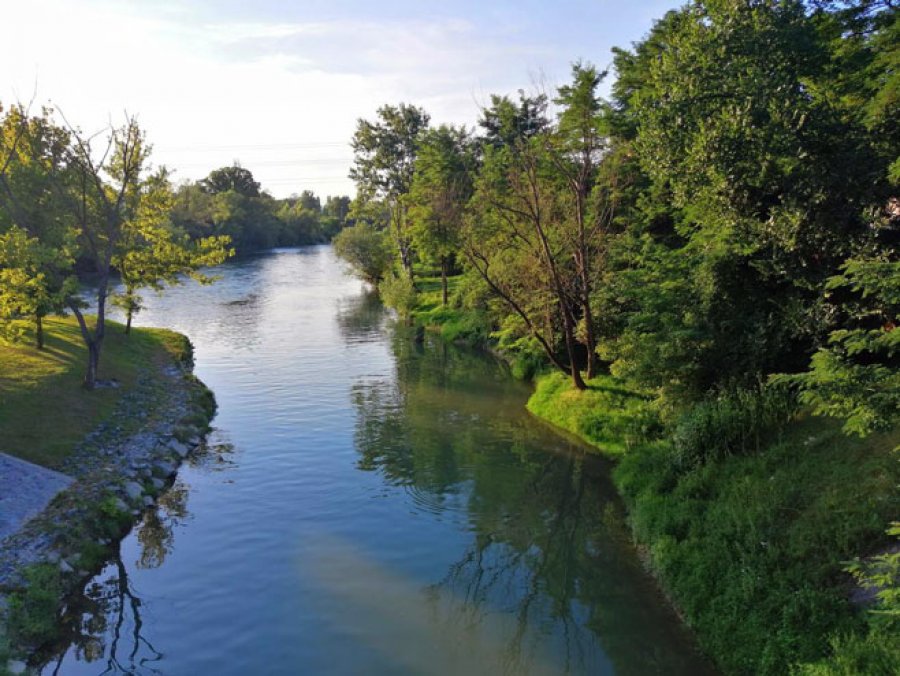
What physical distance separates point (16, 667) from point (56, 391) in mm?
12791

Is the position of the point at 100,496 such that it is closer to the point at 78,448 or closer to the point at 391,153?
the point at 78,448

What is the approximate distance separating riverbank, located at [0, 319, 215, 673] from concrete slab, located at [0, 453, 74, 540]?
0.18 metres

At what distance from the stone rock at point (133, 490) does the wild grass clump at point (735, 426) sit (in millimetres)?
14641

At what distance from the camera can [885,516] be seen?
10586 mm

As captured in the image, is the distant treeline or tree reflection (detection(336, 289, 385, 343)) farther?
the distant treeline

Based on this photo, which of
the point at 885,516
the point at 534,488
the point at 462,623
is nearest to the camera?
the point at 885,516

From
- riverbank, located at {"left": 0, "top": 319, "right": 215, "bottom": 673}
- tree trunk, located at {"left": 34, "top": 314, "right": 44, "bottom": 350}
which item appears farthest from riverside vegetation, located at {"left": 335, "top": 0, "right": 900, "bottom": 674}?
tree trunk, located at {"left": 34, "top": 314, "right": 44, "bottom": 350}

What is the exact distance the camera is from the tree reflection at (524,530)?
37.6 ft

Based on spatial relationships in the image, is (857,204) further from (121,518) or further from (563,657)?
(121,518)

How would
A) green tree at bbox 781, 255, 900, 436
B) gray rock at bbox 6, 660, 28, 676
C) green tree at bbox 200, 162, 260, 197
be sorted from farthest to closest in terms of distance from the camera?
green tree at bbox 200, 162, 260, 197 → gray rock at bbox 6, 660, 28, 676 → green tree at bbox 781, 255, 900, 436

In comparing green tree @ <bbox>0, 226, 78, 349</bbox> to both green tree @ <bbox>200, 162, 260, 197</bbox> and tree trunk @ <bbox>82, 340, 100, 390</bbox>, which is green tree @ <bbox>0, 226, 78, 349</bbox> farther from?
green tree @ <bbox>200, 162, 260, 197</bbox>

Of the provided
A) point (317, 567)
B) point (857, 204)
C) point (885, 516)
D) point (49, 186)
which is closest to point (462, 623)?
point (317, 567)

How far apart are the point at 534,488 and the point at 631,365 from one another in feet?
16.5

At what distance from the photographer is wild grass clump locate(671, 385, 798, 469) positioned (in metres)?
15.4
